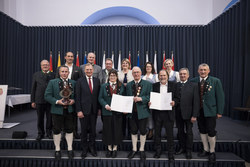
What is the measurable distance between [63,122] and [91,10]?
636 centimetres

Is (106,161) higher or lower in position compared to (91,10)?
lower

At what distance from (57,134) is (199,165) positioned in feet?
7.66

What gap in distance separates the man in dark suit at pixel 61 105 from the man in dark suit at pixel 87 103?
14 cm

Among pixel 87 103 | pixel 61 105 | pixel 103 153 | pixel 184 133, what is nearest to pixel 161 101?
pixel 184 133

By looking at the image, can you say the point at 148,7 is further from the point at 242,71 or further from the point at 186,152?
the point at 186,152

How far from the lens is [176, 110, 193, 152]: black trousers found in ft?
8.59

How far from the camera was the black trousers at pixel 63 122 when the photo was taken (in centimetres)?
261

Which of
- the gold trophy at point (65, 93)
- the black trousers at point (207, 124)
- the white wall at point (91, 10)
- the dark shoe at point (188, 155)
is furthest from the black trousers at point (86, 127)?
the white wall at point (91, 10)

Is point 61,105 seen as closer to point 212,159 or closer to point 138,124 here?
point 138,124

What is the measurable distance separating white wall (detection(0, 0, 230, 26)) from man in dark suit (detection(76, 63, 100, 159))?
19.1 ft

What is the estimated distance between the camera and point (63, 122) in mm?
2678

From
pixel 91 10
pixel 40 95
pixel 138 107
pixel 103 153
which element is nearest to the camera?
pixel 138 107

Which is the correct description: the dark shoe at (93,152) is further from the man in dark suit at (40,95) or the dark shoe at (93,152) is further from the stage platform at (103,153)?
the man in dark suit at (40,95)

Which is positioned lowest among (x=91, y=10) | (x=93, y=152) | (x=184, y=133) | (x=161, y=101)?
(x=93, y=152)
